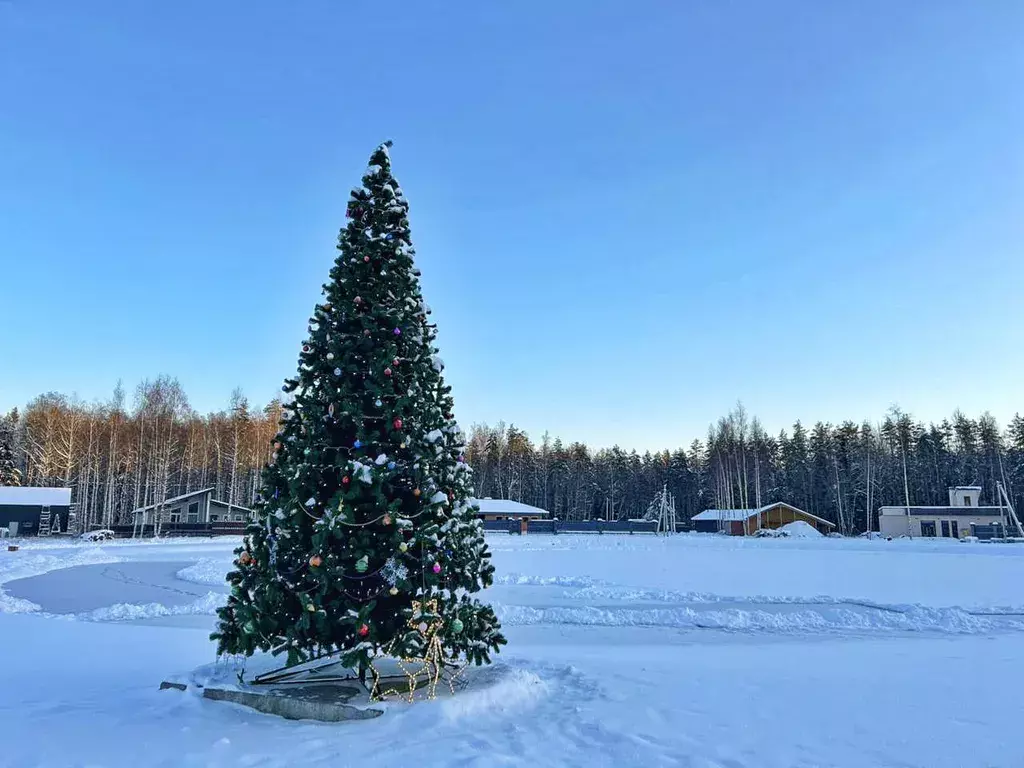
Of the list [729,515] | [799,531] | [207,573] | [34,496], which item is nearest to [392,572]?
[207,573]

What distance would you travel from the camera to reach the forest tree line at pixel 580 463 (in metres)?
54.5

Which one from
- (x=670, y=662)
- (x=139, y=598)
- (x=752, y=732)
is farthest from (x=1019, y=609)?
(x=139, y=598)

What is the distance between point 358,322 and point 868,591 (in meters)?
16.9

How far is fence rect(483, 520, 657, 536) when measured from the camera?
59750 millimetres

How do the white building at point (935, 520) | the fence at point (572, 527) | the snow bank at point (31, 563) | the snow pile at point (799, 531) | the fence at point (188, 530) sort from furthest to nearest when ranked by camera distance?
the fence at point (572, 527) → the white building at point (935, 520) → the snow pile at point (799, 531) → the fence at point (188, 530) → the snow bank at point (31, 563)

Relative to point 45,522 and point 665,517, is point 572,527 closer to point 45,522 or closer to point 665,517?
point 665,517

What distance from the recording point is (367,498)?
620 cm

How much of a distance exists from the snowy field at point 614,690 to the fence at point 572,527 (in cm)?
4342

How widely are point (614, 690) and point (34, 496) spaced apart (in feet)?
179

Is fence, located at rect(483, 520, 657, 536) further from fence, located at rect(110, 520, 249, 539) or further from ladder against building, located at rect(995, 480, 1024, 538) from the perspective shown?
ladder against building, located at rect(995, 480, 1024, 538)

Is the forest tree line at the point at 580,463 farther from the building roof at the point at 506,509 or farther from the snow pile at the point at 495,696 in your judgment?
the snow pile at the point at 495,696

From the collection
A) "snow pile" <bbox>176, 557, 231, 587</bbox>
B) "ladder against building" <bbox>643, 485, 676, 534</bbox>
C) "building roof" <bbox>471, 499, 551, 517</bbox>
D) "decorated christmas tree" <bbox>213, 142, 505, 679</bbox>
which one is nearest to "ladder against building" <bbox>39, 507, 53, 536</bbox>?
"snow pile" <bbox>176, 557, 231, 587</bbox>

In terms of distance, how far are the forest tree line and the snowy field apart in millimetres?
40784

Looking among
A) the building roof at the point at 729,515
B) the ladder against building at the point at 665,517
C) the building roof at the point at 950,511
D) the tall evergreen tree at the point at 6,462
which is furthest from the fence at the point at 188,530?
the building roof at the point at 950,511
